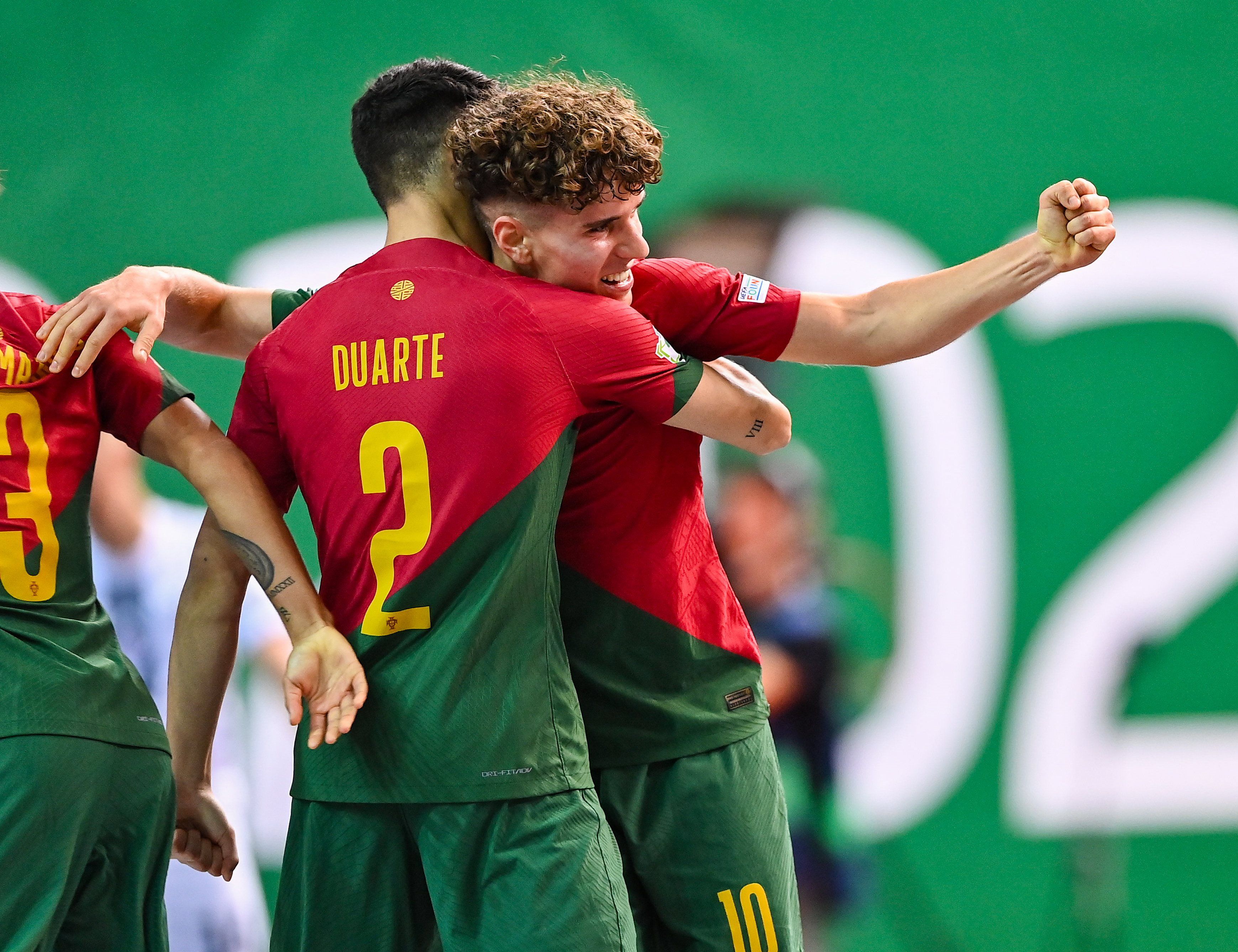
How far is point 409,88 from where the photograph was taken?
202 cm

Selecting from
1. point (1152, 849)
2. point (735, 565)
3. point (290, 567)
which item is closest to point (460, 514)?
point (290, 567)

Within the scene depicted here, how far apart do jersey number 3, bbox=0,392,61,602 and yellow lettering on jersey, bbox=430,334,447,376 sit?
567 mm

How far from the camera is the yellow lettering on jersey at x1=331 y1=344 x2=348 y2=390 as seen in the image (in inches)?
70.1

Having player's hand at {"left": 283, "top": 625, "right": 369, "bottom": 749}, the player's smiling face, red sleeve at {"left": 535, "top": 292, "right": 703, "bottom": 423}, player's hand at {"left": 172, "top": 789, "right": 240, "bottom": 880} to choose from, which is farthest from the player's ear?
player's hand at {"left": 172, "top": 789, "right": 240, "bottom": 880}

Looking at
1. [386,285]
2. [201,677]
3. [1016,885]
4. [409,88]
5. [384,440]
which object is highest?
[409,88]

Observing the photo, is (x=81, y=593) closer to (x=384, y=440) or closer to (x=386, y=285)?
(x=384, y=440)

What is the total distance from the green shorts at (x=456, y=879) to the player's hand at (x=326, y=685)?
15cm

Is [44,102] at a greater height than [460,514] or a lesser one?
greater

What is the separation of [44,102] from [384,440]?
9.27 feet

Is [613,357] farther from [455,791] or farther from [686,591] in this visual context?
[455,791]

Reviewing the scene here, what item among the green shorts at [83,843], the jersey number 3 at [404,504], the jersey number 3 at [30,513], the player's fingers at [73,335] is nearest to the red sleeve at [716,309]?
the jersey number 3 at [404,504]

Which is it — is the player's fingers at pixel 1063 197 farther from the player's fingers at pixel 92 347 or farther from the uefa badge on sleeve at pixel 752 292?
the player's fingers at pixel 92 347

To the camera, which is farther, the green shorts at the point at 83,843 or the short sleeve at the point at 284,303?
the short sleeve at the point at 284,303

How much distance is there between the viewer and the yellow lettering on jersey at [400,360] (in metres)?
1.75
